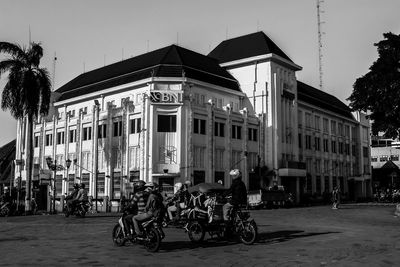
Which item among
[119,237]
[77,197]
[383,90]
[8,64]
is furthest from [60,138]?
[119,237]

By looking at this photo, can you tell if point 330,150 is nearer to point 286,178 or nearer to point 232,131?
point 286,178

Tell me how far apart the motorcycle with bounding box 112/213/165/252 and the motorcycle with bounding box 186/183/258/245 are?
5.14 ft

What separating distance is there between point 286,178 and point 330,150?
1685cm

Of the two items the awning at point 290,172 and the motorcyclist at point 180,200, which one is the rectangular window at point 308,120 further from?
the motorcyclist at point 180,200

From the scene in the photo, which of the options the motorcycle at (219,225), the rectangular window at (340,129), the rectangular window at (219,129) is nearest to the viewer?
the motorcycle at (219,225)

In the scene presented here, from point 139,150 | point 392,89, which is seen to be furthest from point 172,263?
point 139,150

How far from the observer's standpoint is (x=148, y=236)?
11.9m

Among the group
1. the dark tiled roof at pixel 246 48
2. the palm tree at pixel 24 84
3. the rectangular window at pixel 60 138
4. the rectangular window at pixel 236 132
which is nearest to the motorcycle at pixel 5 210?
the palm tree at pixel 24 84

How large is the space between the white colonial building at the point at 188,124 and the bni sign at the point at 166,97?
0.31 feet

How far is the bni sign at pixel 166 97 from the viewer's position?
4541cm

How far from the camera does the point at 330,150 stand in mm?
71625

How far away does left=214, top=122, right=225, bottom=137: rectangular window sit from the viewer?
162ft

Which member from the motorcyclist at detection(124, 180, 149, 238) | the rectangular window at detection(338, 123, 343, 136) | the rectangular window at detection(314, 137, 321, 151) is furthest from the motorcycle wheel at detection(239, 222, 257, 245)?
the rectangular window at detection(338, 123, 343, 136)

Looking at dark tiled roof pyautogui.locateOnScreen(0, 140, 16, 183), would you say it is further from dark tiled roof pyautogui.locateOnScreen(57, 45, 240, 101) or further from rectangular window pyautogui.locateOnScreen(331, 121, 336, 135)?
rectangular window pyautogui.locateOnScreen(331, 121, 336, 135)
